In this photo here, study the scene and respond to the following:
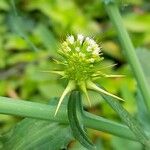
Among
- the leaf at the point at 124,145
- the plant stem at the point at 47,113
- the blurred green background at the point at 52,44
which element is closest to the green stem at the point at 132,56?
the plant stem at the point at 47,113

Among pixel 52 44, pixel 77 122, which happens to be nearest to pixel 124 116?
pixel 77 122

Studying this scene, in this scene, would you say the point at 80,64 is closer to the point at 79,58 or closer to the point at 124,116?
the point at 79,58

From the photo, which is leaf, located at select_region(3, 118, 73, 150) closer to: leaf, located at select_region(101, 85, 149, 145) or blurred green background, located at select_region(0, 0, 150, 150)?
leaf, located at select_region(101, 85, 149, 145)

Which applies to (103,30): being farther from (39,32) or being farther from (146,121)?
(146,121)

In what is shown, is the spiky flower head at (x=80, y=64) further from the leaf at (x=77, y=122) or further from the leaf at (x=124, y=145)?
the leaf at (x=124, y=145)

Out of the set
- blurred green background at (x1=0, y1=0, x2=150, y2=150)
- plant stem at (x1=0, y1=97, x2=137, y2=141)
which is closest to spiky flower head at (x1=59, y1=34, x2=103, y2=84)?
plant stem at (x1=0, y1=97, x2=137, y2=141)

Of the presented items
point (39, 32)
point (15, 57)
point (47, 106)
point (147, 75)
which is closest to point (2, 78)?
point (15, 57)
